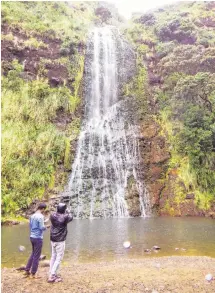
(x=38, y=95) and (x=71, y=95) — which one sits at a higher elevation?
(x=71, y=95)

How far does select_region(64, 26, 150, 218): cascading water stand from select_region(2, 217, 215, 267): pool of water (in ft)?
17.0

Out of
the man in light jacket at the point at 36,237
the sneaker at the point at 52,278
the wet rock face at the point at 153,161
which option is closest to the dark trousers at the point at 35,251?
the man in light jacket at the point at 36,237

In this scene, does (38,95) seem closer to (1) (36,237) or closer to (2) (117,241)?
(2) (117,241)

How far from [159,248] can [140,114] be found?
728 inches

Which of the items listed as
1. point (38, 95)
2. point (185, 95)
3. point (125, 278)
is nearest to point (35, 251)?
point (125, 278)

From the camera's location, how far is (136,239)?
42.4 ft

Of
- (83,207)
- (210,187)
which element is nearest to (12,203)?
(83,207)

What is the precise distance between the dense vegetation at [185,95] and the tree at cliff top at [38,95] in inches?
287

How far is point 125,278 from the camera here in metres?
7.38

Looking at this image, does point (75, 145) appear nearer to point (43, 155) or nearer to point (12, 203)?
point (43, 155)

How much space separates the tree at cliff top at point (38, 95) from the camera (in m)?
21.4

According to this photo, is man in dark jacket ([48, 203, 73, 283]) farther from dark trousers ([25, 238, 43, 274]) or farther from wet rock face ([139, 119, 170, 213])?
wet rock face ([139, 119, 170, 213])

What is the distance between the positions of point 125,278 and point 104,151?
58.0 feet

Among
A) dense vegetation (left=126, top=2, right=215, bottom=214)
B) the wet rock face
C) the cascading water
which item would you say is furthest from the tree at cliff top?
dense vegetation (left=126, top=2, right=215, bottom=214)
